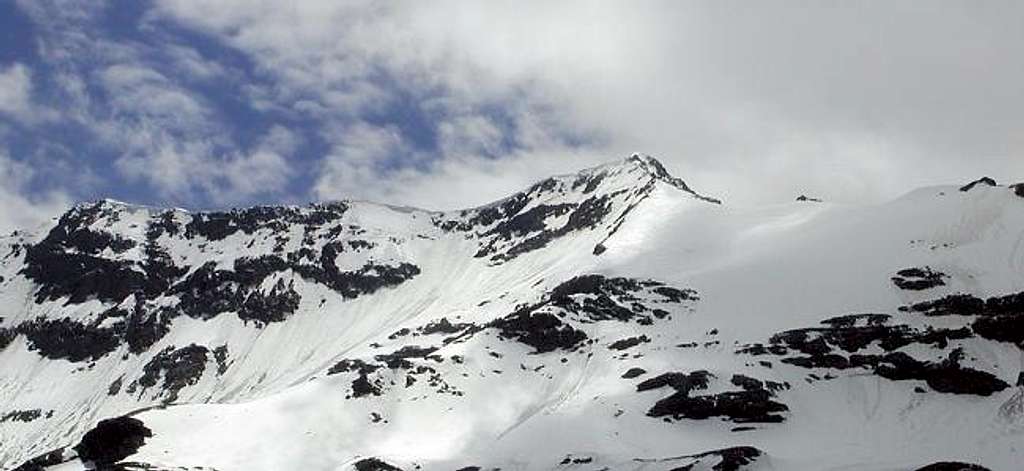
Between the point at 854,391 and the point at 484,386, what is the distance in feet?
188

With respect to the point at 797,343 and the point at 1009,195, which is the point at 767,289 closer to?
the point at 797,343

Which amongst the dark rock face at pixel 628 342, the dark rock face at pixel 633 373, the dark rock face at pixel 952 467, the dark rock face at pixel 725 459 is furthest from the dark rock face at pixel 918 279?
the dark rock face at pixel 952 467

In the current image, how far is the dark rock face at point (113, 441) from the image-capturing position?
146 metres

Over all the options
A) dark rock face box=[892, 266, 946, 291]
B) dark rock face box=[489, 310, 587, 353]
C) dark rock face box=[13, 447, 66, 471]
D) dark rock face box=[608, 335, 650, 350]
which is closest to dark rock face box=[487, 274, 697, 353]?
dark rock face box=[489, 310, 587, 353]

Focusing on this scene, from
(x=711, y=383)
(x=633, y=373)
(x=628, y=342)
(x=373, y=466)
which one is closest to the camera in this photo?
(x=373, y=466)

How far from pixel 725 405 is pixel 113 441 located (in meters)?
83.9

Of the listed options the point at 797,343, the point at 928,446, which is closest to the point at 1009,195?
the point at 797,343

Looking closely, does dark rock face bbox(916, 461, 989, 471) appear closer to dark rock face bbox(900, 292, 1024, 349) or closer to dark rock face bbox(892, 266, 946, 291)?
dark rock face bbox(900, 292, 1024, 349)

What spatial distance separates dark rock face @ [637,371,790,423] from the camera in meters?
142

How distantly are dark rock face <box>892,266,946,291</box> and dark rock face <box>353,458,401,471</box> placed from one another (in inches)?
3270

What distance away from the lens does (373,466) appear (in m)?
140

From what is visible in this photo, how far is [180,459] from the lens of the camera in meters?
146

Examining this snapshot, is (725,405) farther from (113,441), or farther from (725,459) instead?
(113,441)

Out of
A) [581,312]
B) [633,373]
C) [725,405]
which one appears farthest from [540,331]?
[725,405]
